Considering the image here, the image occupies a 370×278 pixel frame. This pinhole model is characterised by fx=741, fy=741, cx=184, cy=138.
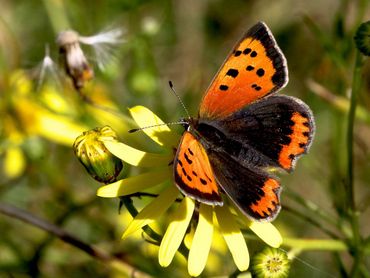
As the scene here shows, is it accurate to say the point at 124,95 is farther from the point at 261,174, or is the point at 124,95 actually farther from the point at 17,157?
the point at 261,174

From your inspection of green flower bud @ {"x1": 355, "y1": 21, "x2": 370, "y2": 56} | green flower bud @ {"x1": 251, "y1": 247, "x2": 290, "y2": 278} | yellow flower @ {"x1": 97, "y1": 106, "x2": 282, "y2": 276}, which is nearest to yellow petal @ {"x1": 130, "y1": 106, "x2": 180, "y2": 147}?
yellow flower @ {"x1": 97, "y1": 106, "x2": 282, "y2": 276}

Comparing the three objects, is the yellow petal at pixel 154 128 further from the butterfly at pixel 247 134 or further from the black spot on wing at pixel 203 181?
the black spot on wing at pixel 203 181

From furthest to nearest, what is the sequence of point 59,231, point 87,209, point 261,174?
1. point 87,209
2. point 59,231
3. point 261,174

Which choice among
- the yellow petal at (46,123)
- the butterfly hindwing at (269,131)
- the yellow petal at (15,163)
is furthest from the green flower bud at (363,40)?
the yellow petal at (15,163)

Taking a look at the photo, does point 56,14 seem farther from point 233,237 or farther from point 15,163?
point 233,237

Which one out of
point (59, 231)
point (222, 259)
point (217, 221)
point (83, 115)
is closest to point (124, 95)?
point (83, 115)

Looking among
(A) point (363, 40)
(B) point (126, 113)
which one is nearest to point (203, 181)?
(A) point (363, 40)
